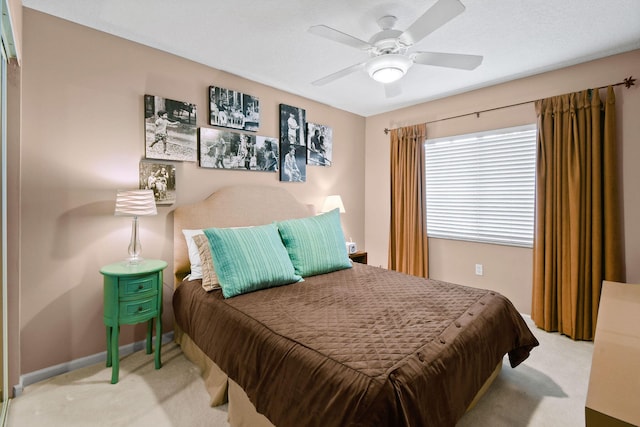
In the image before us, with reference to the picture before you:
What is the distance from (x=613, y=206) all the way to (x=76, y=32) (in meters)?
4.42

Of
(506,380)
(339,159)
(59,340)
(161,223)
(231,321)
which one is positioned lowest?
(506,380)

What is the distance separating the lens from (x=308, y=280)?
7.99ft

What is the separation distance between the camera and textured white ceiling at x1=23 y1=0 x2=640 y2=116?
2.00m

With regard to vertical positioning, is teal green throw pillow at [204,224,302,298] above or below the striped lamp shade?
below

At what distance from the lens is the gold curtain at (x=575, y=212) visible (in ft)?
8.52

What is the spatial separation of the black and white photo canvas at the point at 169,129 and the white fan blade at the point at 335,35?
1.45 metres

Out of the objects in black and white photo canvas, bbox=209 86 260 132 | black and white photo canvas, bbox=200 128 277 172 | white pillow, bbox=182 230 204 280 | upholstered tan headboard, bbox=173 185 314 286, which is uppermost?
black and white photo canvas, bbox=209 86 260 132

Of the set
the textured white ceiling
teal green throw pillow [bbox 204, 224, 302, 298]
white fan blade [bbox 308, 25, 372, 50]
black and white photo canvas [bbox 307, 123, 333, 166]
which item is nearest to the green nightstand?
teal green throw pillow [bbox 204, 224, 302, 298]

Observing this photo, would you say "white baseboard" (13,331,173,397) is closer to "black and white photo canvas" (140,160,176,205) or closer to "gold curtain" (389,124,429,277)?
"black and white photo canvas" (140,160,176,205)

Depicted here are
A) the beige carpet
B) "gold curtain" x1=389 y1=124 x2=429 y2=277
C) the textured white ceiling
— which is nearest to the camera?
the beige carpet

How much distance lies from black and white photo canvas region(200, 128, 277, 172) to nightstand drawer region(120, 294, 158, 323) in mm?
1258

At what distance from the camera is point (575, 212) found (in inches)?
107

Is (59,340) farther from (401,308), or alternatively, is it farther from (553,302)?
(553,302)

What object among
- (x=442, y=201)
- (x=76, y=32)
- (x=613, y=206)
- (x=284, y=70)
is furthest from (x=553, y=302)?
(x=76, y=32)
